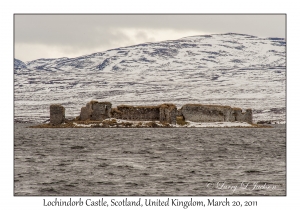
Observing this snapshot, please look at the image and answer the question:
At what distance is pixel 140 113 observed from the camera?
286ft

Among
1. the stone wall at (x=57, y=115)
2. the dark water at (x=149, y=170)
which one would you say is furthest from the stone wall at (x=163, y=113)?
the dark water at (x=149, y=170)

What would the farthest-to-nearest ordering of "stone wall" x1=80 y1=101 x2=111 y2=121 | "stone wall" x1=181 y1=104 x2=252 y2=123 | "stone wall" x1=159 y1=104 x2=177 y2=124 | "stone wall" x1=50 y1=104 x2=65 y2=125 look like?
"stone wall" x1=181 y1=104 x2=252 y2=123, "stone wall" x1=159 y1=104 x2=177 y2=124, "stone wall" x1=80 y1=101 x2=111 y2=121, "stone wall" x1=50 y1=104 x2=65 y2=125

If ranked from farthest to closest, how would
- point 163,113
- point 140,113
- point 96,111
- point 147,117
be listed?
point 147,117
point 140,113
point 163,113
point 96,111

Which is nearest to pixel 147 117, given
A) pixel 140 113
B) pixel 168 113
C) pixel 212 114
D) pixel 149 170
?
pixel 140 113

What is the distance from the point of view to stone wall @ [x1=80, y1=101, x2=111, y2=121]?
82.7 metres

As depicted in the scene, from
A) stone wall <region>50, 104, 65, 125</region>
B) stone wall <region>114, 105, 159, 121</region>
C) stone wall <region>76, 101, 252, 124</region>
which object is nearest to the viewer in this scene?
stone wall <region>50, 104, 65, 125</region>

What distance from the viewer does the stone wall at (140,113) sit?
8675 cm

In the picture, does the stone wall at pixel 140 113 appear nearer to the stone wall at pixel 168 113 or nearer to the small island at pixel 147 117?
the small island at pixel 147 117

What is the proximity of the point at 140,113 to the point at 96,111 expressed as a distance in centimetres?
686

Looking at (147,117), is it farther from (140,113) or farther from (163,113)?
(163,113)

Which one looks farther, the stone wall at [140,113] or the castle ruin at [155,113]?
the stone wall at [140,113]

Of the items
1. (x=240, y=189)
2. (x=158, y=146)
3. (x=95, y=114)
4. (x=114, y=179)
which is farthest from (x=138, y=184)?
(x=95, y=114)

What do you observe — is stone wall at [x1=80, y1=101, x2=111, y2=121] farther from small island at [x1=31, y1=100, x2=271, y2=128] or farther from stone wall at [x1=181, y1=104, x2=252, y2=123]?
stone wall at [x1=181, y1=104, x2=252, y2=123]

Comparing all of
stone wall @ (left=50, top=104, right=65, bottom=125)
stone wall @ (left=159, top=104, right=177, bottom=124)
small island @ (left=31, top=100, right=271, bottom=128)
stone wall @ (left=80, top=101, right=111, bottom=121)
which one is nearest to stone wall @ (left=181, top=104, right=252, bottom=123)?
small island @ (left=31, top=100, right=271, bottom=128)
